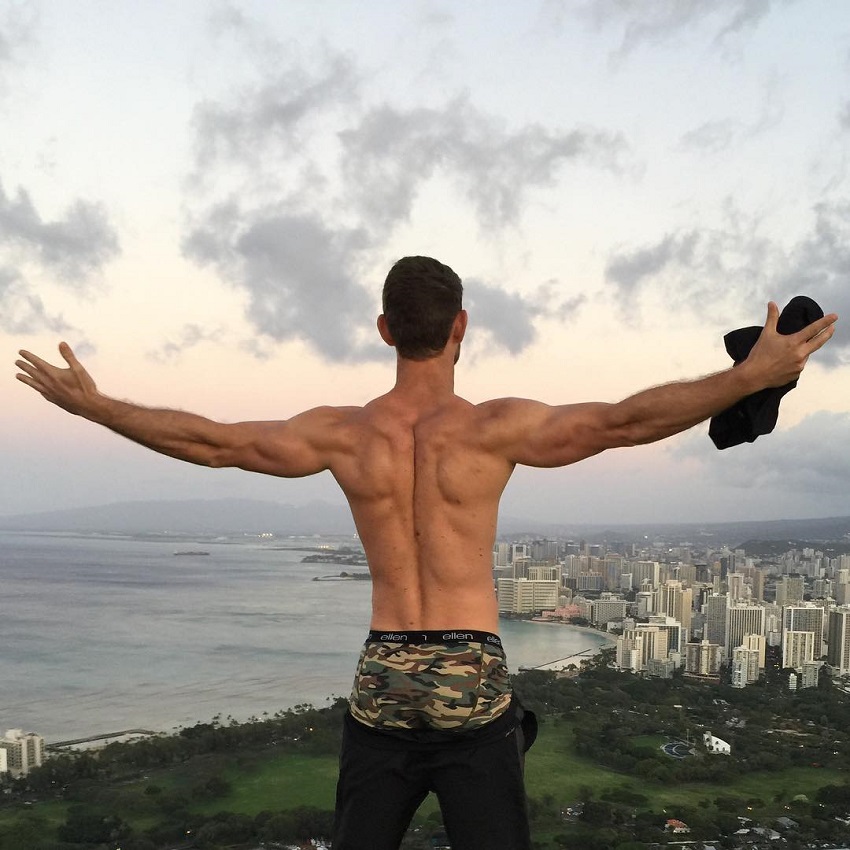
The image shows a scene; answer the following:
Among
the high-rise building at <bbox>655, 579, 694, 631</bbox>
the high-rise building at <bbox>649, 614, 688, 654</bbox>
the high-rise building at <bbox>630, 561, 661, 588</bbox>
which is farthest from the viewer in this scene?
the high-rise building at <bbox>630, 561, 661, 588</bbox>

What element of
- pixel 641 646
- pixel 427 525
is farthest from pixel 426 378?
pixel 641 646

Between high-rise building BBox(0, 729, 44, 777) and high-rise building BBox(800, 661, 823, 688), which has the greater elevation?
high-rise building BBox(800, 661, 823, 688)

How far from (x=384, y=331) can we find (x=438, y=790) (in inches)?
37.4

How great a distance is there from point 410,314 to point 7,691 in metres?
34.6

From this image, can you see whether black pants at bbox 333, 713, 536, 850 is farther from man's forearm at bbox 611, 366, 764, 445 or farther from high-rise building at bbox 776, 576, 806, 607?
high-rise building at bbox 776, 576, 806, 607

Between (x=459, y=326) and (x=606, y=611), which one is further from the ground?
(x=459, y=326)

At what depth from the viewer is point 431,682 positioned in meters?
1.79

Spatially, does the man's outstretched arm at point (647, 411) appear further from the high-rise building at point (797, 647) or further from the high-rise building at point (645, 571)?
the high-rise building at point (645, 571)

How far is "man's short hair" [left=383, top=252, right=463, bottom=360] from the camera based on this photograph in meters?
1.86

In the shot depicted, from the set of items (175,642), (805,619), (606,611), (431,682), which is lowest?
(175,642)

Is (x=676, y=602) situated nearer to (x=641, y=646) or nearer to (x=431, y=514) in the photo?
(x=641, y=646)

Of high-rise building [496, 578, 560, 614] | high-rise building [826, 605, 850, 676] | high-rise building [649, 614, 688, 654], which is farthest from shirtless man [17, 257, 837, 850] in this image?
high-rise building [496, 578, 560, 614]

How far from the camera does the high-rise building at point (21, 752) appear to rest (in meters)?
21.4

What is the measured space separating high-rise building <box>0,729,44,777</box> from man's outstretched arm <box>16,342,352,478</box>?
74.1 feet
